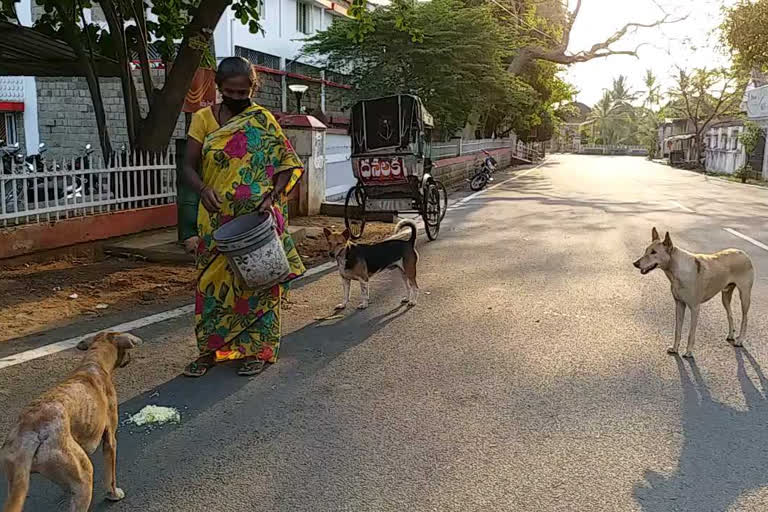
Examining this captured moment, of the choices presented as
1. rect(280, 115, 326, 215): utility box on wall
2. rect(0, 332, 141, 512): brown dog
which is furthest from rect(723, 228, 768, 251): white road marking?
rect(0, 332, 141, 512): brown dog

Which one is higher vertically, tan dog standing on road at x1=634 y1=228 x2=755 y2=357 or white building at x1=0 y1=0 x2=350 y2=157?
white building at x1=0 y1=0 x2=350 y2=157

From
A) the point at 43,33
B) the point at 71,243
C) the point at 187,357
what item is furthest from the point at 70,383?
the point at 43,33

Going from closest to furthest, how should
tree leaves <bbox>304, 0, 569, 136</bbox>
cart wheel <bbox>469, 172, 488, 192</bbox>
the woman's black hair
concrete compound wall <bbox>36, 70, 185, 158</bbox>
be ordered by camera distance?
the woman's black hair < concrete compound wall <bbox>36, 70, 185, 158</bbox> < cart wheel <bbox>469, 172, 488, 192</bbox> < tree leaves <bbox>304, 0, 569, 136</bbox>

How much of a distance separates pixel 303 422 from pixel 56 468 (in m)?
1.64

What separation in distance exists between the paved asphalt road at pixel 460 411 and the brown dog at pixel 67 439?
0.40m

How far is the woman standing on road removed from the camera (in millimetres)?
4457

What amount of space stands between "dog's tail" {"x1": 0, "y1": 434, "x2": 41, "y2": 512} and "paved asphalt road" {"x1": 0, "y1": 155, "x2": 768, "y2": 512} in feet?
2.14

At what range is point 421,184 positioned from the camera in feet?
35.5

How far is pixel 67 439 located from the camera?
2568 mm

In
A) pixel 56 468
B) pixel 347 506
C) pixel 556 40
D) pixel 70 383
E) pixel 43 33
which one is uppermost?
pixel 556 40

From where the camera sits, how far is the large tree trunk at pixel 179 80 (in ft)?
30.6

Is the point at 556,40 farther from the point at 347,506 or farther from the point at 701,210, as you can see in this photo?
the point at 347,506

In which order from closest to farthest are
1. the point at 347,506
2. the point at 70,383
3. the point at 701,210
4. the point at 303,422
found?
1. the point at 70,383
2. the point at 347,506
3. the point at 303,422
4. the point at 701,210

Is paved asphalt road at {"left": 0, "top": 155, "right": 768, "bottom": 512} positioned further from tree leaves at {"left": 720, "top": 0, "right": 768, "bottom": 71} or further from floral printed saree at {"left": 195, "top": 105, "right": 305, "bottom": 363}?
tree leaves at {"left": 720, "top": 0, "right": 768, "bottom": 71}
